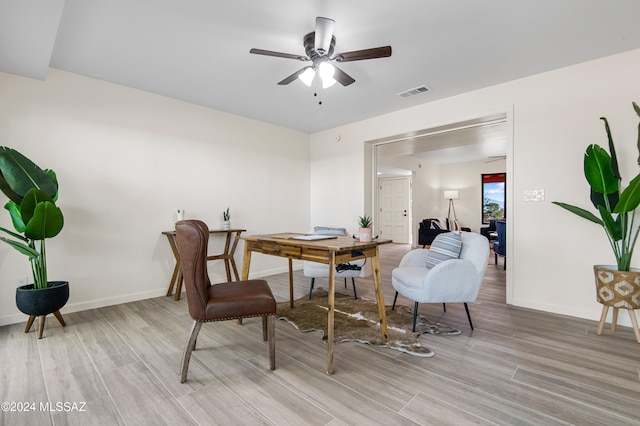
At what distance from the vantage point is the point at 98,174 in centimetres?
312

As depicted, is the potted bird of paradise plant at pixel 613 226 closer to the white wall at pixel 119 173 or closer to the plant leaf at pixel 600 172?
the plant leaf at pixel 600 172

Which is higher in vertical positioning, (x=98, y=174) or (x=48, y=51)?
(x=48, y=51)

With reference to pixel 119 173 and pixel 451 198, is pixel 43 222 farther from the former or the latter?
pixel 451 198

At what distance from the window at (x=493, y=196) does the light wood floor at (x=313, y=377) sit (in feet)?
20.7

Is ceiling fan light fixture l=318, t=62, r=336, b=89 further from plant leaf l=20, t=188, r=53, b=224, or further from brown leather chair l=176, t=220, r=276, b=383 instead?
plant leaf l=20, t=188, r=53, b=224

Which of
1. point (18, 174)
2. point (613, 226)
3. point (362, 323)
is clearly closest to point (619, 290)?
point (613, 226)

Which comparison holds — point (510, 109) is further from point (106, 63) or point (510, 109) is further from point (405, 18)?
point (106, 63)

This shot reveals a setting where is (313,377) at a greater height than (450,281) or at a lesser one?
lesser

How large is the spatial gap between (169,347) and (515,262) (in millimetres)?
3460

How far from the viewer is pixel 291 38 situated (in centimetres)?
235

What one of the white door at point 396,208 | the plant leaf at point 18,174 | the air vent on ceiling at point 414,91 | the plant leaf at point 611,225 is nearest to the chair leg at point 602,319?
the plant leaf at point 611,225

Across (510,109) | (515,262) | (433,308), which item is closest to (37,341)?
(433,308)

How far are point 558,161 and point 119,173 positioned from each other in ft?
15.4

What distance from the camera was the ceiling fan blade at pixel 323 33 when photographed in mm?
1832
